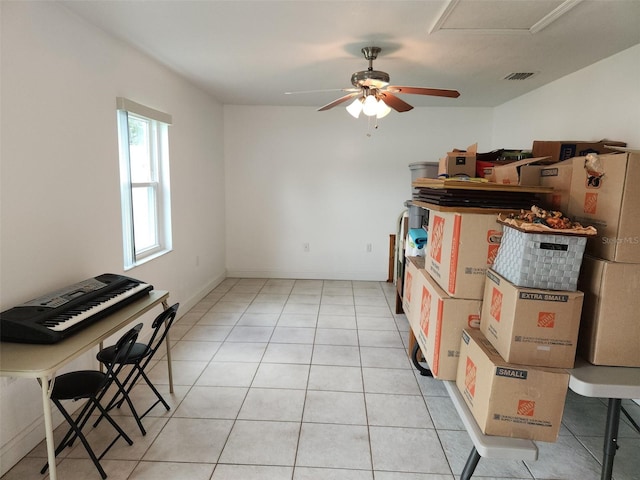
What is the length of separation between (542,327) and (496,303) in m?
0.21

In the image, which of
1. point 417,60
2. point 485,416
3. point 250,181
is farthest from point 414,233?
point 250,181

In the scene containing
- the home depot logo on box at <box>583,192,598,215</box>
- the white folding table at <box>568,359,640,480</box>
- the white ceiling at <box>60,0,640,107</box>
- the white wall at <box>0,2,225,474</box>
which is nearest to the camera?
the white folding table at <box>568,359,640,480</box>

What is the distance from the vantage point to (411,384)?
2.86 metres

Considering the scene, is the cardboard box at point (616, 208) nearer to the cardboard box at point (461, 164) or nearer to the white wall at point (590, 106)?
the cardboard box at point (461, 164)

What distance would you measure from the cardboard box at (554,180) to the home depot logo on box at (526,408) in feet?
2.98

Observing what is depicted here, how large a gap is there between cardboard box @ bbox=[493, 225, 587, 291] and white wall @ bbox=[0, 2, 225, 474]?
2.43m

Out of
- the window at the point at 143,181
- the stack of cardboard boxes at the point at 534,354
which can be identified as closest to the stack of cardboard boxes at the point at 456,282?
the stack of cardboard boxes at the point at 534,354

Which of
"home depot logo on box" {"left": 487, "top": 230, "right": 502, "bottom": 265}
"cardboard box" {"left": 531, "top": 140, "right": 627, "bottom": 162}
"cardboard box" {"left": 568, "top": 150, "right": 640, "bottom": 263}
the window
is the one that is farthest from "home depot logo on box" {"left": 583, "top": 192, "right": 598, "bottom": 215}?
the window

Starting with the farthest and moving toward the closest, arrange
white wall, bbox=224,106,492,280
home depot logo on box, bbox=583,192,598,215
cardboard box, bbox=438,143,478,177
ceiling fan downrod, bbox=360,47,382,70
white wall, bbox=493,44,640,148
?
white wall, bbox=224,106,492,280 → ceiling fan downrod, bbox=360,47,382,70 → white wall, bbox=493,44,640,148 → cardboard box, bbox=438,143,478,177 → home depot logo on box, bbox=583,192,598,215

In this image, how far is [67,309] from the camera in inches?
77.2

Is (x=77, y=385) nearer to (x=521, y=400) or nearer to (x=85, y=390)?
(x=85, y=390)

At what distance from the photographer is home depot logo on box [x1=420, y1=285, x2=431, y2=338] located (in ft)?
7.09

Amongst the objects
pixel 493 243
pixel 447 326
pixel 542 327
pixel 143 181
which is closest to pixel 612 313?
pixel 542 327

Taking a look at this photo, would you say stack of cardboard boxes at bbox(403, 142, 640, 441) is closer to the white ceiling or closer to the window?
the white ceiling
